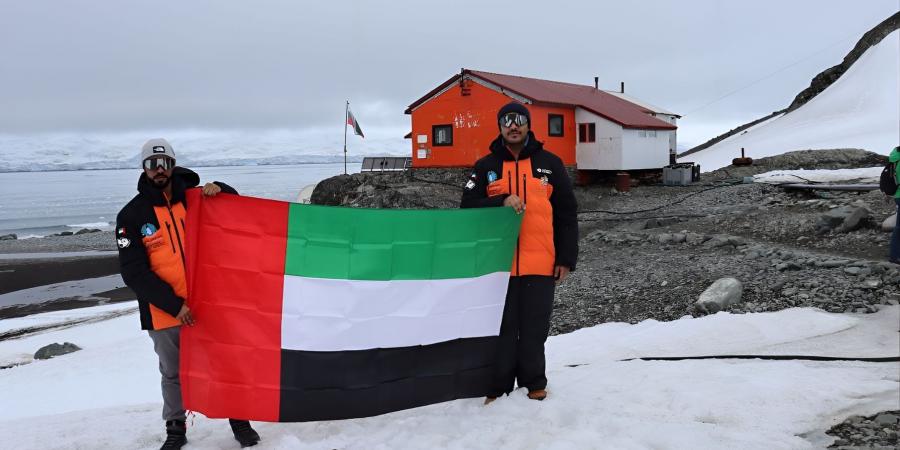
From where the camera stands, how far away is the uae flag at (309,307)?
399 cm

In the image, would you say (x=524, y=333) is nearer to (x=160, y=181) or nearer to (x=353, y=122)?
(x=160, y=181)

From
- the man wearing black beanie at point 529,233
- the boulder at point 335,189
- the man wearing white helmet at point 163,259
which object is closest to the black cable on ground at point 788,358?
the man wearing black beanie at point 529,233

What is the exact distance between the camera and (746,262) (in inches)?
368

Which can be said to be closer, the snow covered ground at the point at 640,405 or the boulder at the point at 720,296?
the snow covered ground at the point at 640,405

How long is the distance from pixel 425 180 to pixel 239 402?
83.6 ft

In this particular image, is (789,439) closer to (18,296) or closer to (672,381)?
(672,381)

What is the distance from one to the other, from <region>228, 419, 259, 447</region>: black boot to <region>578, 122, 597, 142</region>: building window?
27753 millimetres

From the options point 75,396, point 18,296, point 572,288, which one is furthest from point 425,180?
point 75,396

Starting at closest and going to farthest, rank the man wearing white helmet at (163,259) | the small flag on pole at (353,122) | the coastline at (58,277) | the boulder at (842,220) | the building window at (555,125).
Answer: the man wearing white helmet at (163,259), the boulder at (842,220), the coastline at (58,277), the building window at (555,125), the small flag on pole at (353,122)

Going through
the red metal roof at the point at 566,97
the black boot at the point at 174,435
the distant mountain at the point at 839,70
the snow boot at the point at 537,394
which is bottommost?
the black boot at the point at 174,435

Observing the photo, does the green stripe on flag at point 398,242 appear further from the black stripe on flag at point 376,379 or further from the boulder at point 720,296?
the boulder at point 720,296

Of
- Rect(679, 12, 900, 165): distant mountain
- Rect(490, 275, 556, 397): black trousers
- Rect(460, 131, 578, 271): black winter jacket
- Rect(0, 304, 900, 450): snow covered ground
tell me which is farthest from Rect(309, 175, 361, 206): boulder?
Rect(679, 12, 900, 165): distant mountain

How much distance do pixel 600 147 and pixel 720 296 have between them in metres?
23.0

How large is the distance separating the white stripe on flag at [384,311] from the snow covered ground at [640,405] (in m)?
0.64
